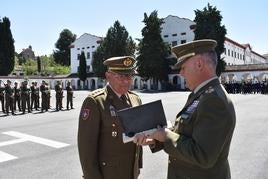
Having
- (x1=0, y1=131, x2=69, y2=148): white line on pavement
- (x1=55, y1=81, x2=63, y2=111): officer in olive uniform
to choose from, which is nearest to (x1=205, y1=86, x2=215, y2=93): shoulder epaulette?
(x1=0, y1=131, x2=69, y2=148): white line on pavement

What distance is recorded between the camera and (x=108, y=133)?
337 cm

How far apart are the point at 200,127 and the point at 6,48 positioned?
70.3 metres

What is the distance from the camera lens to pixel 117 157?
11.1 ft

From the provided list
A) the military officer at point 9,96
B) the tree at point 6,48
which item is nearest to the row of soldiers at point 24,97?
the military officer at point 9,96

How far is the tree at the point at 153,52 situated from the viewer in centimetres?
5250

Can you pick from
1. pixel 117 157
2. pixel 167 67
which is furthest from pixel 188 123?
pixel 167 67

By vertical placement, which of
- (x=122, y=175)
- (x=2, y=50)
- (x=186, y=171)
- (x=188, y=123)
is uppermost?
(x=2, y=50)

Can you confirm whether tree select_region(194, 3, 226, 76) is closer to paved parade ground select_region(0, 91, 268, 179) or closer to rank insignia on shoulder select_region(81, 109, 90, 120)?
paved parade ground select_region(0, 91, 268, 179)

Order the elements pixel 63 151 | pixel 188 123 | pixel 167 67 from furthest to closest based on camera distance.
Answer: pixel 167 67
pixel 63 151
pixel 188 123

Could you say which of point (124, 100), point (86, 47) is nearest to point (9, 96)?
point (124, 100)

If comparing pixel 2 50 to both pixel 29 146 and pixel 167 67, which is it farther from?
pixel 29 146

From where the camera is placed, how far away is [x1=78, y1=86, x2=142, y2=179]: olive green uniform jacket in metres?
3.24

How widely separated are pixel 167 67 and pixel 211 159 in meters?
52.1

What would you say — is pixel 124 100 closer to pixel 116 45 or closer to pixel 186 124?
pixel 186 124
